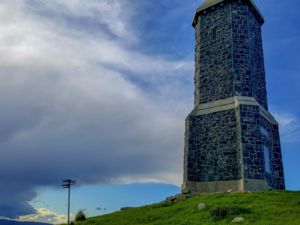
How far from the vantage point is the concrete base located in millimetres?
25844

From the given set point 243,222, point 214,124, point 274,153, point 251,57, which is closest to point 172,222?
point 243,222

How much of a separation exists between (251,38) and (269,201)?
49.0ft

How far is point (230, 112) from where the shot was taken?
28.5 meters

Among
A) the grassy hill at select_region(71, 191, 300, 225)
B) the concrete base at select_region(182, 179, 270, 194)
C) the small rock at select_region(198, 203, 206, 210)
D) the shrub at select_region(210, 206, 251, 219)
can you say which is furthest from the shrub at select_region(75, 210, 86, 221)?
the shrub at select_region(210, 206, 251, 219)

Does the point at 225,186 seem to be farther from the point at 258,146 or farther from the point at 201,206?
the point at 201,206

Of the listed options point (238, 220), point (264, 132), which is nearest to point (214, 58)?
point (264, 132)

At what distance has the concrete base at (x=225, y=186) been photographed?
2584 centimetres

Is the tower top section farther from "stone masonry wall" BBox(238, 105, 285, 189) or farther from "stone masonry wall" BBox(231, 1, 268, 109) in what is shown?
"stone masonry wall" BBox(238, 105, 285, 189)

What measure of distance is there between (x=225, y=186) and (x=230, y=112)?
5436 mm

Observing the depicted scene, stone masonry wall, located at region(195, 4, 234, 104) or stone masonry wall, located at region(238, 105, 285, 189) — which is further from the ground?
stone masonry wall, located at region(195, 4, 234, 104)

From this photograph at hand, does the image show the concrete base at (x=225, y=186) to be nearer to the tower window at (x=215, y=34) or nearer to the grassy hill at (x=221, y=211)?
the grassy hill at (x=221, y=211)

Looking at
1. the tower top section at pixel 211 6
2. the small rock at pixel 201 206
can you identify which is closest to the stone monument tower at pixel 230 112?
the tower top section at pixel 211 6

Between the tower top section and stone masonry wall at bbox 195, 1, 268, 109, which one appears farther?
the tower top section

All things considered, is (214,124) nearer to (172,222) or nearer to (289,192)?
(289,192)
